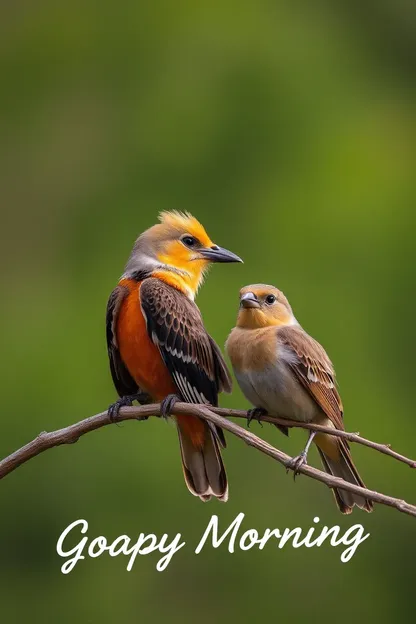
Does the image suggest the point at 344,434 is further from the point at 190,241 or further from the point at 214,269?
the point at 214,269

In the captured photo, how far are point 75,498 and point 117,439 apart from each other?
1.07 meters

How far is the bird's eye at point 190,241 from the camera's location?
6156mm

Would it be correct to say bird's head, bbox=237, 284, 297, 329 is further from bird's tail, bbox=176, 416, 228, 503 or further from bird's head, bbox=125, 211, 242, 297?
bird's tail, bbox=176, 416, 228, 503

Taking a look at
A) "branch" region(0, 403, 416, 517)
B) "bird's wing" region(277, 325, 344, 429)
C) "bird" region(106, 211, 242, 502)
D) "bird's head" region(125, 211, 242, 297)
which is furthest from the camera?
"bird's head" region(125, 211, 242, 297)

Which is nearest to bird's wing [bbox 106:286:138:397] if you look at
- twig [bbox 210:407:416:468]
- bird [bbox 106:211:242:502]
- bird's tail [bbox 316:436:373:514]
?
bird [bbox 106:211:242:502]

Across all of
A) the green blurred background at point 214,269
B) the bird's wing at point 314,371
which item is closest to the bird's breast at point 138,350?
the bird's wing at point 314,371

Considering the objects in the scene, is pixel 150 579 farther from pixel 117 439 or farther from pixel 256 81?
pixel 256 81

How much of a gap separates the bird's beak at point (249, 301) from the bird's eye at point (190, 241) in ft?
1.50

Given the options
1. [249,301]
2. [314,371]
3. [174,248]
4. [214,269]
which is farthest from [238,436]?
Result: [214,269]

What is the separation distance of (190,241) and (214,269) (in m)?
7.04

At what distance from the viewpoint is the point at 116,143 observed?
1992cm

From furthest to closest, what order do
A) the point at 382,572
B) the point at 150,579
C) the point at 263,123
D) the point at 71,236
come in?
the point at 263,123, the point at 71,236, the point at 382,572, the point at 150,579

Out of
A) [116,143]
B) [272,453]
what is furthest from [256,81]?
[272,453]

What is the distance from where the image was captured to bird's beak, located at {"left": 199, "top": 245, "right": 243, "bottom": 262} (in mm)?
6066
